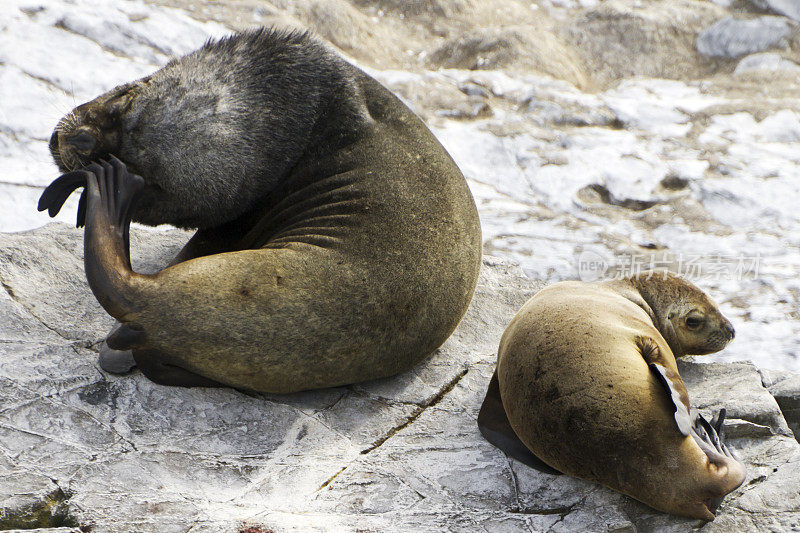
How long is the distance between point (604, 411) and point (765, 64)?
759 cm

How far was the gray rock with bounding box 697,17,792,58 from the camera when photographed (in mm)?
9891

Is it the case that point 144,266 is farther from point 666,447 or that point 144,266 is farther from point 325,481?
point 666,447

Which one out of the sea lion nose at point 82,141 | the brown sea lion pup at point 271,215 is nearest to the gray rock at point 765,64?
the brown sea lion pup at point 271,215

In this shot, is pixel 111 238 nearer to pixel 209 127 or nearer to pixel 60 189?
pixel 60 189

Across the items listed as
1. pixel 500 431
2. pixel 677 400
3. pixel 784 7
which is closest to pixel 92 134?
pixel 500 431

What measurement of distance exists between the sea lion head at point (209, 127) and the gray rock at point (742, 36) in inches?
267

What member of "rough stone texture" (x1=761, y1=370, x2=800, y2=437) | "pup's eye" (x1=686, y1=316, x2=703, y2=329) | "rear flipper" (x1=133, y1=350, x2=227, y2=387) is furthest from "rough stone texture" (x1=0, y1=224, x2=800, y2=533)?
"pup's eye" (x1=686, y1=316, x2=703, y2=329)

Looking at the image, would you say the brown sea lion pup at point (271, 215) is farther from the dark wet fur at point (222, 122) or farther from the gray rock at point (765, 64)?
the gray rock at point (765, 64)

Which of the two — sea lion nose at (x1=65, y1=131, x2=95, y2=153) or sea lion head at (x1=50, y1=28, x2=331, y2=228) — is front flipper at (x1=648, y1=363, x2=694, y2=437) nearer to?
sea lion head at (x1=50, y1=28, x2=331, y2=228)

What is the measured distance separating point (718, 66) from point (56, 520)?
8.79 meters

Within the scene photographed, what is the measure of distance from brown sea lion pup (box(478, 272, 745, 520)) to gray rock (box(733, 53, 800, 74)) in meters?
Result: 6.50

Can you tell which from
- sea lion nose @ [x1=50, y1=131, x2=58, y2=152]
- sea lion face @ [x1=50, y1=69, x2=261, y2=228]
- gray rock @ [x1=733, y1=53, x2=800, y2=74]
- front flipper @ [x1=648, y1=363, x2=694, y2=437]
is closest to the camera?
front flipper @ [x1=648, y1=363, x2=694, y2=437]

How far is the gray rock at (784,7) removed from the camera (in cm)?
1015

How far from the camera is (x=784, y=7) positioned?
10.2 meters
